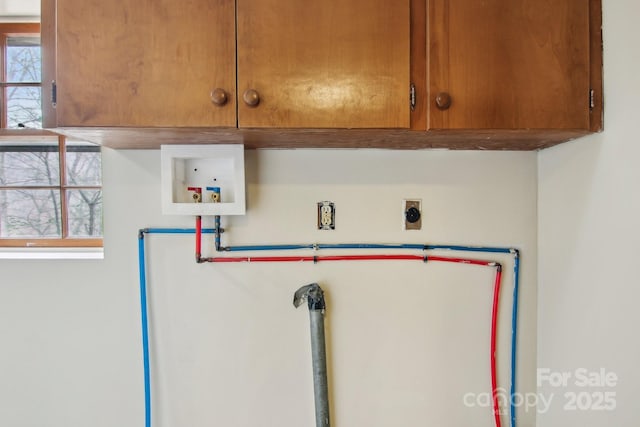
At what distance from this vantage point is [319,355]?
1.11m

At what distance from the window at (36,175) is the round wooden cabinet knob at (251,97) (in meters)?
0.83

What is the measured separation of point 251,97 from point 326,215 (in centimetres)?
50

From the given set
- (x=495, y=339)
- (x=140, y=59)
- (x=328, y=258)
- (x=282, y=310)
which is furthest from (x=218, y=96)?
(x=495, y=339)

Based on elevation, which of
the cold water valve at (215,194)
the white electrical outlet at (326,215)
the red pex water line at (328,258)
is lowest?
the red pex water line at (328,258)

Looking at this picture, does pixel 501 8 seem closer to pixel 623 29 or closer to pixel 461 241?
pixel 623 29

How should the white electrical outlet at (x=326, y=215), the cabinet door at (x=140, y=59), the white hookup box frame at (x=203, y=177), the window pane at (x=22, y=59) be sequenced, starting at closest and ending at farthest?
the cabinet door at (x=140, y=59) → the white hookup box frame at (x=203, y=177) → the white electrical outlet at (x=326, y=215) → the window pane at (x=22, y=59)

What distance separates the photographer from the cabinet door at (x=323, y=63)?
2.59 ft

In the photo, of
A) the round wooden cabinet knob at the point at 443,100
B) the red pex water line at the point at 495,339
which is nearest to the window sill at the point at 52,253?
the round wooden cabinet knob at the point at 443,100

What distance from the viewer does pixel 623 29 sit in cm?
79

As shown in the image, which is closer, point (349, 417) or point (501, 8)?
point (501, 8)

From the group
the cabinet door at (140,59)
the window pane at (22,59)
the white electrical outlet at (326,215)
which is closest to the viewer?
the cabinet door at (140,59)

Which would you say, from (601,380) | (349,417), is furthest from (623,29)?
(349,417)

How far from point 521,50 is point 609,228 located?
500 millimetres

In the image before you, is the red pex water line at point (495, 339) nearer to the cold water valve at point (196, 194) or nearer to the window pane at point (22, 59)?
the cold water valve at point (196, 194)
